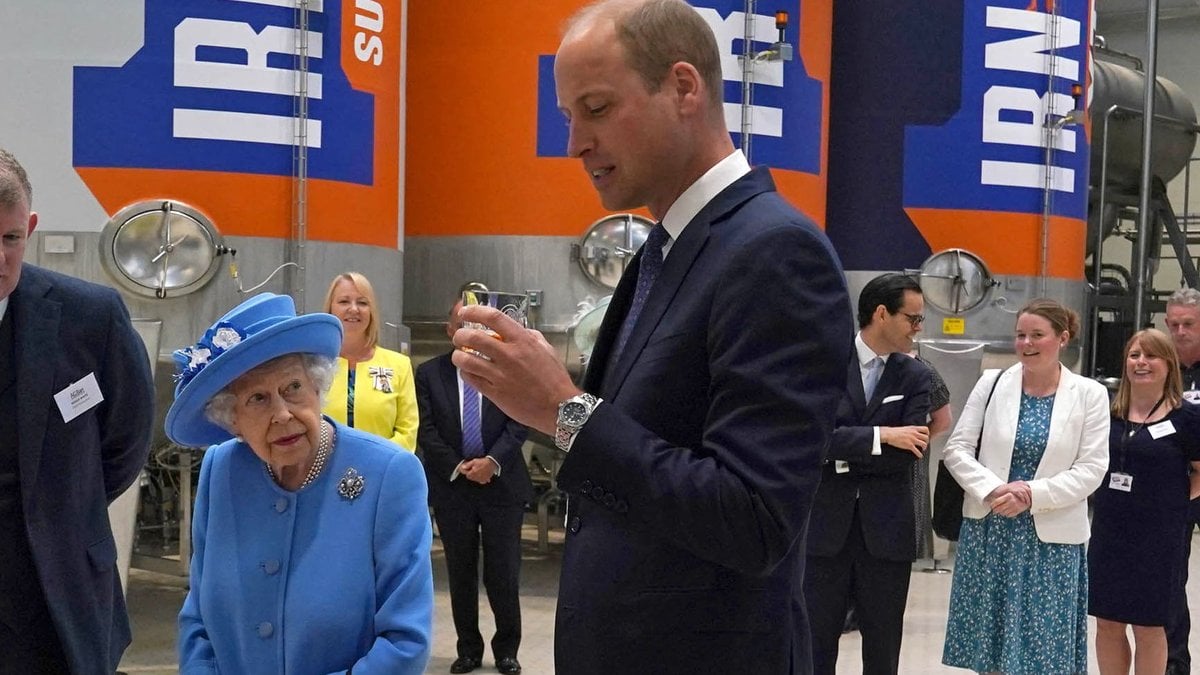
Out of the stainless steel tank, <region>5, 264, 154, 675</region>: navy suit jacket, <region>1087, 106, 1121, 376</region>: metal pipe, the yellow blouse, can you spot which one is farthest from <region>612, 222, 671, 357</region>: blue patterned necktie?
the stainless steel tank

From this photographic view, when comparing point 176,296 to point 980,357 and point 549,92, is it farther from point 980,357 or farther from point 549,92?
point 980,357

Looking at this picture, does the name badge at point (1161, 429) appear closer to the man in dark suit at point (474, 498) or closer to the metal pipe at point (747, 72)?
the man in dark suit at point (474, 498)

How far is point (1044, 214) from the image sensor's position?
9938 millimetres

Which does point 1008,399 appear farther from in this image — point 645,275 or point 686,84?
point 686,84

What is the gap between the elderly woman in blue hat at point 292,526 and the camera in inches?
102

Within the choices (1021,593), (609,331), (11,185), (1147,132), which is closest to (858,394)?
(1021,593)

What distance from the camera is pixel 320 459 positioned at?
267 cm

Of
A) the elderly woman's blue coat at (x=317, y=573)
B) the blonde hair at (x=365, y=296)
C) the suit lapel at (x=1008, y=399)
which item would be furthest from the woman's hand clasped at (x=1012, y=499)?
the elderly woman's blue coat at (x=317, y=573)

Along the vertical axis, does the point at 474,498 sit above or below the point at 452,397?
below

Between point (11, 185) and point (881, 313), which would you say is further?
point (881, 313)

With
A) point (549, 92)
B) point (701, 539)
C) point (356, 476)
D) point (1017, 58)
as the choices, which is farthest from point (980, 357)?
point (701, 539)

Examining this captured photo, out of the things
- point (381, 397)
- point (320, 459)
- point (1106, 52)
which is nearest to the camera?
point (320, 459)

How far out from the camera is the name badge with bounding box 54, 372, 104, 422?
2982 mm

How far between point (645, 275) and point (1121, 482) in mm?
4470
